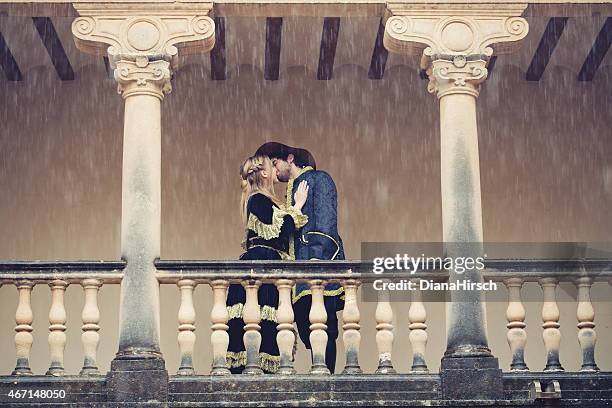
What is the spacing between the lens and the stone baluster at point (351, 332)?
12.1 meters

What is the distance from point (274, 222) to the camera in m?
13.2

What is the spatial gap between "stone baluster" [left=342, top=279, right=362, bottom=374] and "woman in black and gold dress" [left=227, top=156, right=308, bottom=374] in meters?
0.72

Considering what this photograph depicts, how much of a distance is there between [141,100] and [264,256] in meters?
1.61

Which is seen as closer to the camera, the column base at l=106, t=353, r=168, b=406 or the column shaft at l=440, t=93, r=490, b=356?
the column base at l=106, t=353, r=168, b=406

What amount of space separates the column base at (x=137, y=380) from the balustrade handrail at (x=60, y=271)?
69cm

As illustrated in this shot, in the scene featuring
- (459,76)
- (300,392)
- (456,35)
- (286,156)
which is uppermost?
(456,35)

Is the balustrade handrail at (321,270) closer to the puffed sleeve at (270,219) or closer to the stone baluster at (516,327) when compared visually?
the stone baluster at (516,327)

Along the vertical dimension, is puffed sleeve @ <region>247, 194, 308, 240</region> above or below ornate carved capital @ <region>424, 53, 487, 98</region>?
below

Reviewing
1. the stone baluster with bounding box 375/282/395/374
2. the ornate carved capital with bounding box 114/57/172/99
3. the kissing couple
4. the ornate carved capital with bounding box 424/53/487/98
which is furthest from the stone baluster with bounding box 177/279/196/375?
the ornate carved capital with bounding box 424/53/487/98

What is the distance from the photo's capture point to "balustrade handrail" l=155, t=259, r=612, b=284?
12.3m

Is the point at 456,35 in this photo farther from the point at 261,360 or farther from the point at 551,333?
the point at 261,360

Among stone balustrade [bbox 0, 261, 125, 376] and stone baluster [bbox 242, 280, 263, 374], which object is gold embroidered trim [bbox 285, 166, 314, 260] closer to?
stone baluster [bbox 242, 280, 263, 374]

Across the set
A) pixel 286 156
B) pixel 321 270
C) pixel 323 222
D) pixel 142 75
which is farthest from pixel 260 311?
pixel 142 75

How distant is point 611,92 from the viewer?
15938mm
